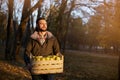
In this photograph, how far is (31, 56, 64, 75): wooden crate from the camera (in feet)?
18.7

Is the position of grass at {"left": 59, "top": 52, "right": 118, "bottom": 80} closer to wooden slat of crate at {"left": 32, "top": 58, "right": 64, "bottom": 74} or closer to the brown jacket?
the brown jacket

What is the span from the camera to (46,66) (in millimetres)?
5750

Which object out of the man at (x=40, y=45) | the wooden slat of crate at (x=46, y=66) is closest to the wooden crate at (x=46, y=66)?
the wooden slat of crate at (x=46, y=66)

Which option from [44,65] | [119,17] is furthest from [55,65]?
[119,17]

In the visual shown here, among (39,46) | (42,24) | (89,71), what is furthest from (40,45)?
(89,71)

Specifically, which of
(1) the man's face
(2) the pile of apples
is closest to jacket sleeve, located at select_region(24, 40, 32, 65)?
(2) the pile of apples

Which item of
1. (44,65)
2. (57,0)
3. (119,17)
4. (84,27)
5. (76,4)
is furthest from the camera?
(84,27)

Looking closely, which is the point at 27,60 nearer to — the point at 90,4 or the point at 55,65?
the point at 55,65

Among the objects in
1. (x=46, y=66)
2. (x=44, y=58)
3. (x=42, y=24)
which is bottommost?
(x=46, y=66)

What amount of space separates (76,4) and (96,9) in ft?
15.3

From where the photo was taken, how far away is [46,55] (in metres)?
6.01

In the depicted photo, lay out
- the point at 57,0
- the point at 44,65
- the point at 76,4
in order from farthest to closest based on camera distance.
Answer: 1. the point at 76,4
2. the point at 57,0
3. the point at 44,65

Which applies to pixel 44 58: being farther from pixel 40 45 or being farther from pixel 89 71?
pixel 89 71

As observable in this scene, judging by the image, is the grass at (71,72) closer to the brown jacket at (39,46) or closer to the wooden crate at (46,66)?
the brown jacket at (39,46)
